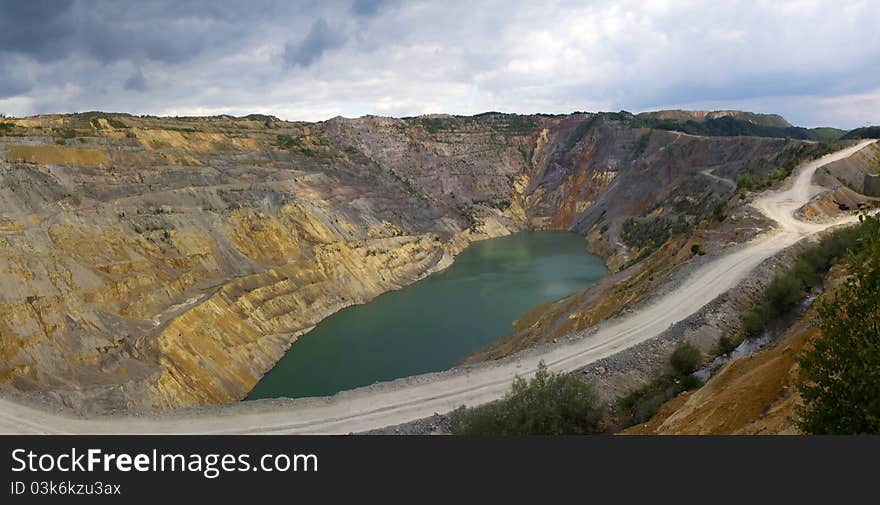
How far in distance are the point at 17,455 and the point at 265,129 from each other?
6932cm

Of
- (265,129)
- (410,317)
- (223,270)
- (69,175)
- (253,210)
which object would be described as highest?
(265,129)

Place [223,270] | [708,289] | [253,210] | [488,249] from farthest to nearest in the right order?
[488,249], [253,210], [223,270], [708,289]

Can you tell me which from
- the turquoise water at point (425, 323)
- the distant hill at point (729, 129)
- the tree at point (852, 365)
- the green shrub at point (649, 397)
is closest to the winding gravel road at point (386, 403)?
the green shrub at point (649, 397)

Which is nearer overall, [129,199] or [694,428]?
[694,428]

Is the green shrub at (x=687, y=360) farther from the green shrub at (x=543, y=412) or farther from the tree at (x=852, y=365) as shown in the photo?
the tree at (x=852, y=365)

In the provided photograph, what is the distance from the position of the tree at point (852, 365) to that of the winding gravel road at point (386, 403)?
34.3 feet

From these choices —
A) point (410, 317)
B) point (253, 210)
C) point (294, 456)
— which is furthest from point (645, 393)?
point (253, 210)

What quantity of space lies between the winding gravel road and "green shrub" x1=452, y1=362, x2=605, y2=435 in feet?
12.7

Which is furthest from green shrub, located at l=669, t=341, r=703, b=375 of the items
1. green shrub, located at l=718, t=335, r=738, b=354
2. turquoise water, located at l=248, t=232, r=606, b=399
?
turquoise water, located at l=248, t=232, r=606, b=399

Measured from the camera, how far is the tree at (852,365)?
21.9 feet

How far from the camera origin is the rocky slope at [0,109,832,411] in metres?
25.8

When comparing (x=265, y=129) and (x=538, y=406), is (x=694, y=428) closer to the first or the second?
(x=538, y=406)

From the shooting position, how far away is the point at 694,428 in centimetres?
1083

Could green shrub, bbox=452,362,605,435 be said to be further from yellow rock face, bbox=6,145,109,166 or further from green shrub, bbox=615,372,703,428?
yellow rock face, bbox=6,145,109,166
